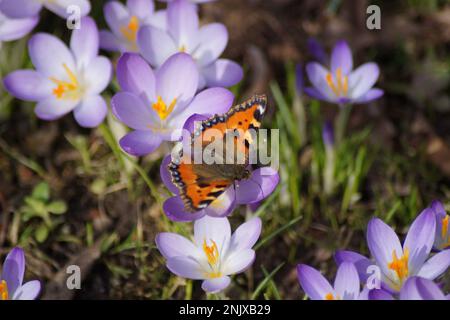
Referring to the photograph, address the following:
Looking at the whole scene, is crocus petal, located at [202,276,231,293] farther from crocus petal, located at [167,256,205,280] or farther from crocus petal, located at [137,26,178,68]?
crocus petal, located at [137,26,178,68]

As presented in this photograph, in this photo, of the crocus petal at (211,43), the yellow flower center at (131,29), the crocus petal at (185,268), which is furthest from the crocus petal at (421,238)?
the yellow flower center at (131,29)

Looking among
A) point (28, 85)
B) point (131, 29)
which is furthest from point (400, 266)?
point (28, 85)

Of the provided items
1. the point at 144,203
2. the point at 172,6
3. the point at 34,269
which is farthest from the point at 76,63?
the point at 34,269

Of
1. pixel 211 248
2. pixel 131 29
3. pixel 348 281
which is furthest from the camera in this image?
pixel 131 29

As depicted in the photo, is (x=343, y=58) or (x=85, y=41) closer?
(x=85, y=41)

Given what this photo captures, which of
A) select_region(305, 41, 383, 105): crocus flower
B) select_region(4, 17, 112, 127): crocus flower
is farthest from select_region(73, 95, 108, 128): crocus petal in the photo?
select_region(305, 41, 383, 105): crocus flower

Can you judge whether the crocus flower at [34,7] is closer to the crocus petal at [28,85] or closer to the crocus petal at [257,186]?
the crocus petal at [28,85]

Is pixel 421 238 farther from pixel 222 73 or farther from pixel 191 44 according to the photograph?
pixel 191 44

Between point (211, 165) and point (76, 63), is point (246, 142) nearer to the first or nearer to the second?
point (211, 165)
